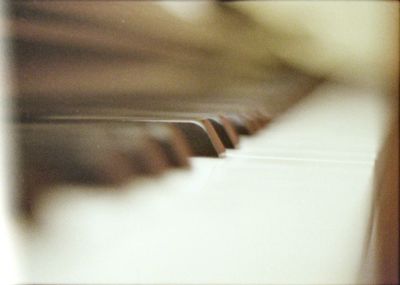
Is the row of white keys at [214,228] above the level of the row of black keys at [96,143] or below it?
below

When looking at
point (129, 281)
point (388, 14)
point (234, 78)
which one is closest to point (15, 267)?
point (129, 281)

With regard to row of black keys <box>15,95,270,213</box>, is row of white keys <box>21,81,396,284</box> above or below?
below

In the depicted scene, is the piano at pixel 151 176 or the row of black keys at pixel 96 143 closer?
the piano at pixel 151 176

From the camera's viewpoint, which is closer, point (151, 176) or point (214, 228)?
point (214, 228)

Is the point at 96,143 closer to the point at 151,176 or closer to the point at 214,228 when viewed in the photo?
the point at 151,176

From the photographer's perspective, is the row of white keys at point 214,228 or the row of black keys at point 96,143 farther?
the row of black keys at point 96,143

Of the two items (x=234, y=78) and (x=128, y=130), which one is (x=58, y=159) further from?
(x=234, y=78)

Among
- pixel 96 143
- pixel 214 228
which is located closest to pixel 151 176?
pixel 96 143

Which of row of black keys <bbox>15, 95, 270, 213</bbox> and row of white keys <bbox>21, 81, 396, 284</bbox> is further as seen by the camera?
row of black keys <bbox>15, 95, 270, 213</bbox>
